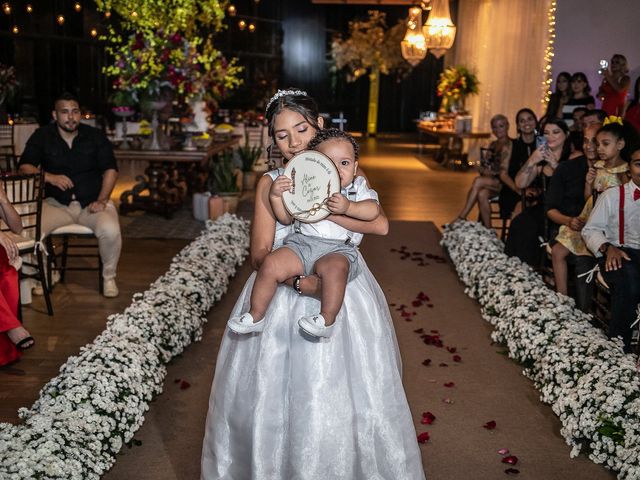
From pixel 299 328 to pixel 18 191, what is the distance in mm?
3491

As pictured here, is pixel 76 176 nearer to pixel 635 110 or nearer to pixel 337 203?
pixel 337 203

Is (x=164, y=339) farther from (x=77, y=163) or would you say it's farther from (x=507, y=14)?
(x=507, y=14)

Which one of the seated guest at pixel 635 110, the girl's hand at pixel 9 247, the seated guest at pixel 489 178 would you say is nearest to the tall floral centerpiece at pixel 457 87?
the seated guest at pixel 635 110

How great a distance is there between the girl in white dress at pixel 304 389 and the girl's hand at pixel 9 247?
228cm

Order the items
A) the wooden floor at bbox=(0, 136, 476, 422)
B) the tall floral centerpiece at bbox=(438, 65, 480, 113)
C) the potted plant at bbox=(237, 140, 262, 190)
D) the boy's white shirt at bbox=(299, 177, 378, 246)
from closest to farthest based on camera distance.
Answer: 1. the boy's white shirt at bbox=(299, 177, 378, 246)
2. the wooden floor at bbox=(0, 136, 476, 422)
3. the potted plant at bbox=(237, 140, 262, 190)
4. the tall floral centerpiece at bbox=(438, 65, 480, 113)

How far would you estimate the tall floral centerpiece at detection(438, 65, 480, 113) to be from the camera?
668 inches

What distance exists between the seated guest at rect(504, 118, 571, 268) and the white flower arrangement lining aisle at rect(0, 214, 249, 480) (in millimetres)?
2496

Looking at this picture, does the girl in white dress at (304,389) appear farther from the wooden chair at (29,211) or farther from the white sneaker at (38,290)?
the white sneaker at (38,290)

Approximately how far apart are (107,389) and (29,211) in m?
2.47

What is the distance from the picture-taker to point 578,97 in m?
9.10

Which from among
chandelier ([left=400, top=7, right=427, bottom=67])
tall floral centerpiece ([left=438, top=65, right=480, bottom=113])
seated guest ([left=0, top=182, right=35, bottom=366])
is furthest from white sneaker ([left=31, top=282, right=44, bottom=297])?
Result: tall floral centerpiece ([left=438, top=65, right=480, bottom=113])

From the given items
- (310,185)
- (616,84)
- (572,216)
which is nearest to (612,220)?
(572,216)

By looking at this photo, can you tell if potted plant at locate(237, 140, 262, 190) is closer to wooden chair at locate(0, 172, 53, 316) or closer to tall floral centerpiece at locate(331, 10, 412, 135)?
wooden chair at locate(0, 172, 53, 316)

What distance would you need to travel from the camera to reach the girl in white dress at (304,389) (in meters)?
2.72
